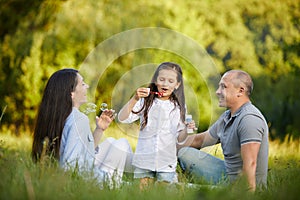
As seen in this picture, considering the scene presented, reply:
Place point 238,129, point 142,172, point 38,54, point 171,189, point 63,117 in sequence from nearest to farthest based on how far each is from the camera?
point 171,189 → point 238,129 → point 63,117 → point 142,172 → point 38,54

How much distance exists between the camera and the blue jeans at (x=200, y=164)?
3.79 metres

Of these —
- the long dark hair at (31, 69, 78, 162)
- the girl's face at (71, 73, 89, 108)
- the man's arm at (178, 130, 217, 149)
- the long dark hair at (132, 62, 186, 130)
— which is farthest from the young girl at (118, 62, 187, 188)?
the long dark hair at (31, 69, 78, 162)

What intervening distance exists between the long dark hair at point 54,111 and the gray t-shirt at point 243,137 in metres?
1.09

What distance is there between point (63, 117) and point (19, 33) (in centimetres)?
545

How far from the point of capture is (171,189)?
282 cm

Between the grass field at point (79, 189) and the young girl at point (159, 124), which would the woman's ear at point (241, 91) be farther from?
the grass field at point (79, 189)

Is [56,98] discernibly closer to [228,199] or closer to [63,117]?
[63,117]

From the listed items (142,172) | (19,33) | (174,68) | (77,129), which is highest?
(19,33)

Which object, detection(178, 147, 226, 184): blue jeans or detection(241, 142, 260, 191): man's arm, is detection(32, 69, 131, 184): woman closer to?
detection(178, 147, 226, 184): blue jeans

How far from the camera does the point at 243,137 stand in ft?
10.8

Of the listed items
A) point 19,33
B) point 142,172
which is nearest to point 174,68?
point 142,172

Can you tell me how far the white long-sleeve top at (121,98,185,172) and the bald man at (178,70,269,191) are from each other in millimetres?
179

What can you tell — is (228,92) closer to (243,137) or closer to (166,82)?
(243,137)

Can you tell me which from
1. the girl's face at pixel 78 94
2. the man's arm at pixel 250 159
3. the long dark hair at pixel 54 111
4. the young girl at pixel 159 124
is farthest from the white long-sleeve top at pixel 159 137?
the man's arm at pixel 250 159
